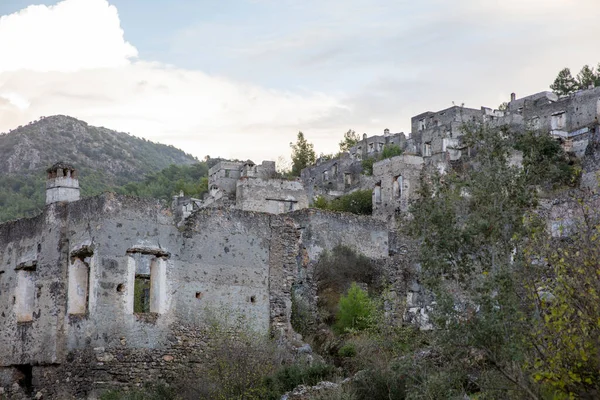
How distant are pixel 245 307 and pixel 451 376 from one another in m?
8.40

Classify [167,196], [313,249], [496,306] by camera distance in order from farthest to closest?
[167,196] < [313,249] < [496,306]

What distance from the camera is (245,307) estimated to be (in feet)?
75.4

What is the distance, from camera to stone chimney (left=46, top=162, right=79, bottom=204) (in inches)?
876

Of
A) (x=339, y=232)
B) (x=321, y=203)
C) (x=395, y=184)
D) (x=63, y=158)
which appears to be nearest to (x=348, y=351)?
(x=339, y=232)

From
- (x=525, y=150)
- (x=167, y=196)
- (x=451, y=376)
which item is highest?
(x=167, y=196)

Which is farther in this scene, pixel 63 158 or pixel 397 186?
pixel 63 158

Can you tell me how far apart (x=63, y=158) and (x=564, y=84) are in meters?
39.5

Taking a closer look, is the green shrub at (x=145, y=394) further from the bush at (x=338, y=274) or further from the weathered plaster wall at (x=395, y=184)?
the weathered plaster wall at (x=395, y=184)

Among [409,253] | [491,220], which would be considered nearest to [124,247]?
[491,220]

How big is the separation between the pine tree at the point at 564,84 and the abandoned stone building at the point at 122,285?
54064 millimetres

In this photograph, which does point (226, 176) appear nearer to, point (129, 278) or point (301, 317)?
point (301, 317)

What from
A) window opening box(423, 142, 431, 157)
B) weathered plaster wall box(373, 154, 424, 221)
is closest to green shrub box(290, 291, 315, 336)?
weathered plaster wall box(373, 154, 424, 221)

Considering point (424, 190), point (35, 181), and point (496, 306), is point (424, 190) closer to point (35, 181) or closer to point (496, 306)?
point (496, 306)

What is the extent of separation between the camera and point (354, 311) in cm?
2477
